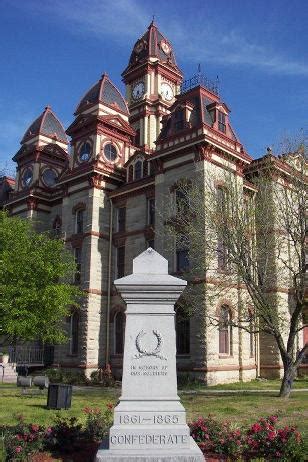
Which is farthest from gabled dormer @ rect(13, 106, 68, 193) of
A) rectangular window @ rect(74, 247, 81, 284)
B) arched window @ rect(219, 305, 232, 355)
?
arched window @ rect(219, 305, 232, 355)

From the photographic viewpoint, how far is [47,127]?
135ft

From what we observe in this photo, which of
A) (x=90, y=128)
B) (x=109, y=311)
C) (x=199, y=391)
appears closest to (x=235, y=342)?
(x=199, y=391)

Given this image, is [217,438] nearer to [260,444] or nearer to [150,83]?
[260,444]

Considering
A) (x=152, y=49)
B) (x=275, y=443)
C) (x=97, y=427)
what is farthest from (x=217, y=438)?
(x=152, y=49)

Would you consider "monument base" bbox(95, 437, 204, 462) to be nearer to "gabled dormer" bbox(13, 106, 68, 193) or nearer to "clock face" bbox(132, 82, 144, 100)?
"gabled dormer" bbox(13, 106, 68, 193)

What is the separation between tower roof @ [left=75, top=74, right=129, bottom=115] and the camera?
3544cm

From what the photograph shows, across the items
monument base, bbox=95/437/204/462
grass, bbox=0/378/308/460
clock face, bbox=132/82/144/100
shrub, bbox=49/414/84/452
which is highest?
clock face, bbox=132/82/144/100

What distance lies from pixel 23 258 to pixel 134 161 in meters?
12.0

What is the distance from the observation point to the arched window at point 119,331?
31.3 m

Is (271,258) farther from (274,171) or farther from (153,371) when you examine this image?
(153,371)

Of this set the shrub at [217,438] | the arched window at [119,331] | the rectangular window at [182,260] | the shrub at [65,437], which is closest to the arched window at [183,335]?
the rectangular window at [182,260]

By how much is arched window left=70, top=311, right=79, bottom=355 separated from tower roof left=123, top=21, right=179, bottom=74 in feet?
77.4

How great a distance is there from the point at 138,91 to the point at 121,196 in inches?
562

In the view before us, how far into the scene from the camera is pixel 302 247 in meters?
20.2
